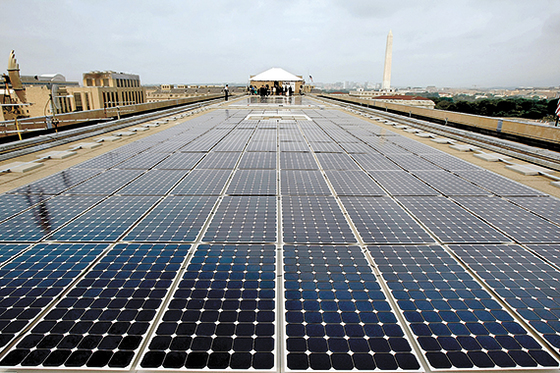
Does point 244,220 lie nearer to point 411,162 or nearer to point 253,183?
point 253,183

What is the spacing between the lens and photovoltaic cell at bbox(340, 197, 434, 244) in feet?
20.7

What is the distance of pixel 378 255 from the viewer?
223 inches

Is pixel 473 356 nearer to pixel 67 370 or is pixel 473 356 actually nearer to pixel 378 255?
pixel 378 255

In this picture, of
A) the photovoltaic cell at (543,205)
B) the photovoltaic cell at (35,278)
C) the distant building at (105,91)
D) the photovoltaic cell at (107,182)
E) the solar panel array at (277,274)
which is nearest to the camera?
the solar panel array at (277,274)

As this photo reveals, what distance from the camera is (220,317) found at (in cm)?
407

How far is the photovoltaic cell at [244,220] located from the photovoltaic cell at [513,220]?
5590 mm

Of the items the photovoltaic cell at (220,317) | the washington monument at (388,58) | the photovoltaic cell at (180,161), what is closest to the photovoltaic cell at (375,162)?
the photovoltaic cell at (180,161)

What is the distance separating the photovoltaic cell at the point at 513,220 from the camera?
6367 millimetres

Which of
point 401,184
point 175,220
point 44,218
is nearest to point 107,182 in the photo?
point 44,218

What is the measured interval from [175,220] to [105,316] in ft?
10.1

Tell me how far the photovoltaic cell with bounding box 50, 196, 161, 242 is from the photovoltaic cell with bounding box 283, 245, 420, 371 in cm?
415

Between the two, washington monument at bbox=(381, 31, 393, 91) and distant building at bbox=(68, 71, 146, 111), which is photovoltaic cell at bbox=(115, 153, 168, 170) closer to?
distant building at bbox=(68, 71, 146, 111)

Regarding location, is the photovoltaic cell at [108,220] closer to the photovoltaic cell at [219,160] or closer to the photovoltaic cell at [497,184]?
the photovoltaic cell at [219,160]

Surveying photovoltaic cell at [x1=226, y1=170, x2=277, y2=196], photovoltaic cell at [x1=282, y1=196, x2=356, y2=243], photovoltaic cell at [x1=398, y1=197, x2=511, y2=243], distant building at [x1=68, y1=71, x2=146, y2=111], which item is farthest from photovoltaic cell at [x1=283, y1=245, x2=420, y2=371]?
distant building at [x1=68, y1=71, x2=146, y2=111]
